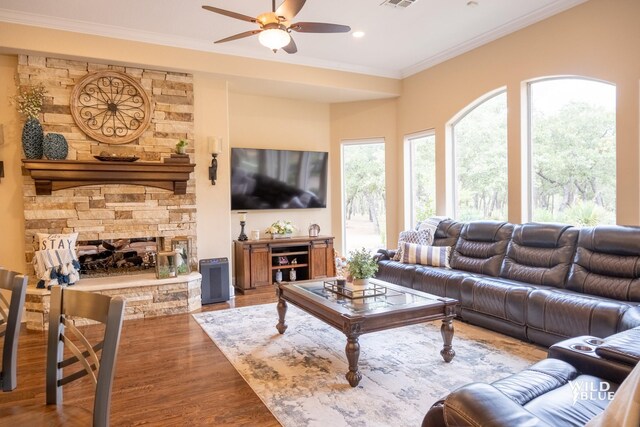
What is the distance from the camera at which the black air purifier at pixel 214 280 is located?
17.1 ft

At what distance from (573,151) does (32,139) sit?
5.99m

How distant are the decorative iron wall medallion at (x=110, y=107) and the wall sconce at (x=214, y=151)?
0.81m

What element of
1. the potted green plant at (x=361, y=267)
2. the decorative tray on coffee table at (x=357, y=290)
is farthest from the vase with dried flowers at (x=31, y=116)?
the potted green plant at (x=361, y=267)

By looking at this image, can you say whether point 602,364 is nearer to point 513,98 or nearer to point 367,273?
point 367,273

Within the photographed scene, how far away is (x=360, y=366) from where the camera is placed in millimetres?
3148

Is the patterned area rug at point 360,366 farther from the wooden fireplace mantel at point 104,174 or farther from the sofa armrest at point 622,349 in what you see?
the wooden fireplace mantel at point 104,174

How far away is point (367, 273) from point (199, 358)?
5.29ft

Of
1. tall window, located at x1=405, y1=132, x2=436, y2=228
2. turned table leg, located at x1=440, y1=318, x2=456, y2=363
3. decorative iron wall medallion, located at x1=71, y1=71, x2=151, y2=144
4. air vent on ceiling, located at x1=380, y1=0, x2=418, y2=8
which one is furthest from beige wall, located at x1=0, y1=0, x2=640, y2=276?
turned table leg, located at x1=440, y1=318, x2=456, y2=363

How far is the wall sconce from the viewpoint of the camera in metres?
5.34

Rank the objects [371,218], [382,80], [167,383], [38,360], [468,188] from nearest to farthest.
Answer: [167,383], [38,360], [468,188], [382,80], [371,218]

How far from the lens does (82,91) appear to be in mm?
4738

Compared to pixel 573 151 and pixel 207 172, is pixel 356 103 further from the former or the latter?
pixel 573 151

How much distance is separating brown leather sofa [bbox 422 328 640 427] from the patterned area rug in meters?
0.86

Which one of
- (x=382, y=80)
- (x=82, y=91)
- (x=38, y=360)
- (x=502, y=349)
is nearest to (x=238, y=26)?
(x=82, y=91)
